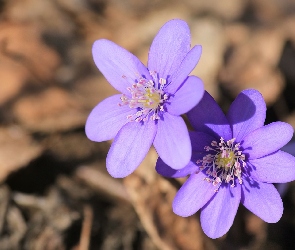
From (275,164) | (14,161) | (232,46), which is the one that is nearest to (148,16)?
(232,46)

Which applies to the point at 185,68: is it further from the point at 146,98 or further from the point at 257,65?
the point at 257,65

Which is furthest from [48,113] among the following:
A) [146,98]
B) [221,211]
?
[221,211]

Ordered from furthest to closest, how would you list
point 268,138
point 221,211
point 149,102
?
point 149,102 → point 221,211 → point 268,138

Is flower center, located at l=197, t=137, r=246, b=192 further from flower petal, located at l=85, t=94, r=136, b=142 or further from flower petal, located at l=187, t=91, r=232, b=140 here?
flower petal, located at l=85, t=94, r=136, b=142

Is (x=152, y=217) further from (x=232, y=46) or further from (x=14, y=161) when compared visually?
(x=232, y=46)

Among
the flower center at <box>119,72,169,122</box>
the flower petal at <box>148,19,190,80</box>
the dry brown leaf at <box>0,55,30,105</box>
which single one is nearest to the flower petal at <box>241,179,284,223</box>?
the flower center at <box>119,72,169,122</box>

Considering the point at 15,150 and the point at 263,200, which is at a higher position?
the point at 263,200
